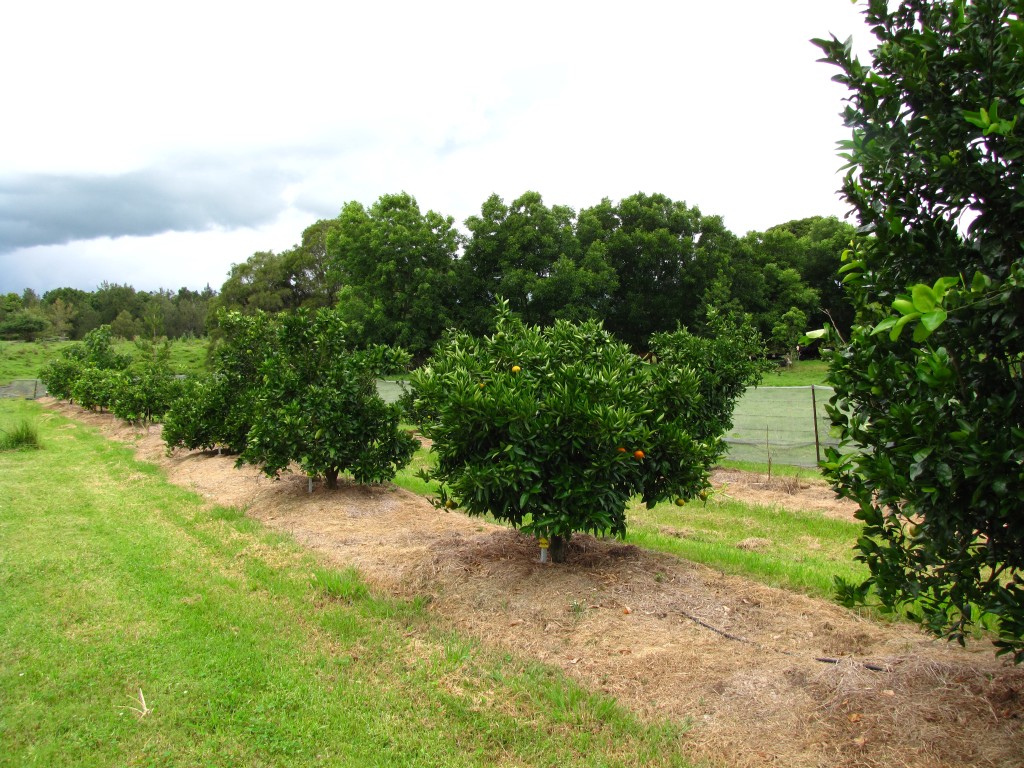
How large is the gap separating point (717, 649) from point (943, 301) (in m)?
2.80

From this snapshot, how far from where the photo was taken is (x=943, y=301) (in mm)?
2354

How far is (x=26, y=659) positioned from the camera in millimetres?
4566

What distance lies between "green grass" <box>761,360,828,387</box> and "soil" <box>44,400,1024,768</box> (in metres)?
18.8

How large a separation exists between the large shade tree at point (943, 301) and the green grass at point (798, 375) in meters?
20.8

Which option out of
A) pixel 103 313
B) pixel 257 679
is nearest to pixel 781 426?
pixel 257 679

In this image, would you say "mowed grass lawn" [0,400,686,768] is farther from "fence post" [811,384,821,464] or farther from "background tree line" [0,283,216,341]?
"background tree line" [0,283,216,341]

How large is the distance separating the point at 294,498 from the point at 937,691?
7.74 metres

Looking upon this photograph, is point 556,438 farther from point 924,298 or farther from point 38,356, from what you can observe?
point 38,356

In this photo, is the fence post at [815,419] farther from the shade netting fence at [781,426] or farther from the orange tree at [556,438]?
the orange tree at [556,438]

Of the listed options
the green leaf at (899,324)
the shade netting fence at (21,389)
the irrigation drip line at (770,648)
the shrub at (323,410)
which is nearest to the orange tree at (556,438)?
the irrigation drip line at (770,648)

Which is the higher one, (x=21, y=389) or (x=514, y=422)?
(x=514, y=422)

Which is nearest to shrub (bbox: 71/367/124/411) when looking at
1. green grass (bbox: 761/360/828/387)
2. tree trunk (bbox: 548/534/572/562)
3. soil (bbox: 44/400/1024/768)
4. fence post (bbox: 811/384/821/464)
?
soil (bbox: 44/400/1024/768)

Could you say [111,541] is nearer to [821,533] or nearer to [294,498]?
[294,498]

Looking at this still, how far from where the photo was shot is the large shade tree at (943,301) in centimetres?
Answer: 251
